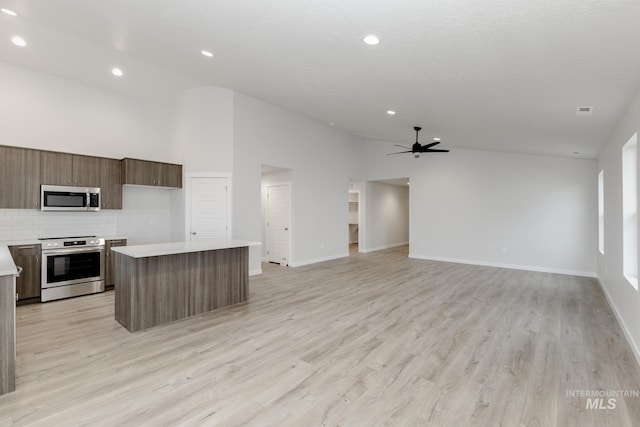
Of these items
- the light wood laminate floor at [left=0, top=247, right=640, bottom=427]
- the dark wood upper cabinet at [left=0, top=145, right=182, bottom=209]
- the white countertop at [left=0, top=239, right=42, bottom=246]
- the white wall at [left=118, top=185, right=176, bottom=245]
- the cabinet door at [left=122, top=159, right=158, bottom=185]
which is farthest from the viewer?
the white wall at [left=118, top=185, right=176, bottom=245]

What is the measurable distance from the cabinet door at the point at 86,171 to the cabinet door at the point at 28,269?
3.83 feet

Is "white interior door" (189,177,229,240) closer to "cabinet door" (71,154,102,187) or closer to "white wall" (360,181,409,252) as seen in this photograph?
"cabinet door" (71,154,102,187)

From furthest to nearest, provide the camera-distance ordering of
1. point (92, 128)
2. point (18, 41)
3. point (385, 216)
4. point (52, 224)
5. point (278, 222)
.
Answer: point (385, 216) < point (278, 222) < point (92, 128) < point (52, 224) < point (18, 41)

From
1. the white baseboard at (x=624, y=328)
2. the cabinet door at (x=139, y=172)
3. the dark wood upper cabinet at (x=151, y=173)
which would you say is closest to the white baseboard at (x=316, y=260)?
the dark wood upper cabinet at (x=151, y=173)

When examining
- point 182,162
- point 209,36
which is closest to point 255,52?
point 209,36

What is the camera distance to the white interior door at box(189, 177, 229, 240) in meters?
5.95

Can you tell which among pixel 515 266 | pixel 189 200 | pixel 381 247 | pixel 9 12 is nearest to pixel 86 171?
pixel 189 200

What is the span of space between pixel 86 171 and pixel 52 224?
3.25 feet

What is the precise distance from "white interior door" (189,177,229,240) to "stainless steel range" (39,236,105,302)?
1.54 metres

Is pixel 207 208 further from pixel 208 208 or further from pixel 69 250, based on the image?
pixel 69 250

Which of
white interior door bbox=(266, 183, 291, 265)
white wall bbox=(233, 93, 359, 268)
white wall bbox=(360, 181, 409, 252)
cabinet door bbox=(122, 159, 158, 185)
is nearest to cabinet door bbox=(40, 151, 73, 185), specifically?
cabinet door bbox=(122, 159, 158, 185)

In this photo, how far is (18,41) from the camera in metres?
4.12

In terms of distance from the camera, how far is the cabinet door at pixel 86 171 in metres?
4.92

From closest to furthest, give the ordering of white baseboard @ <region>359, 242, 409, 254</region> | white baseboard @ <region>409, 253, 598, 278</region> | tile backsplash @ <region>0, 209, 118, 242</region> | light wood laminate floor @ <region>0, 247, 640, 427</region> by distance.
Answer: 1. light wood laminate floor @ <region>0, 247, 640, 427</region>
2. tile backsplash @ <region>0, 209, 118, 242</region>
3. white baseboard @ <region>409, 253, 598, 278</region>
4. white baseboard @ <region>359, 242, 409, 254</region>
